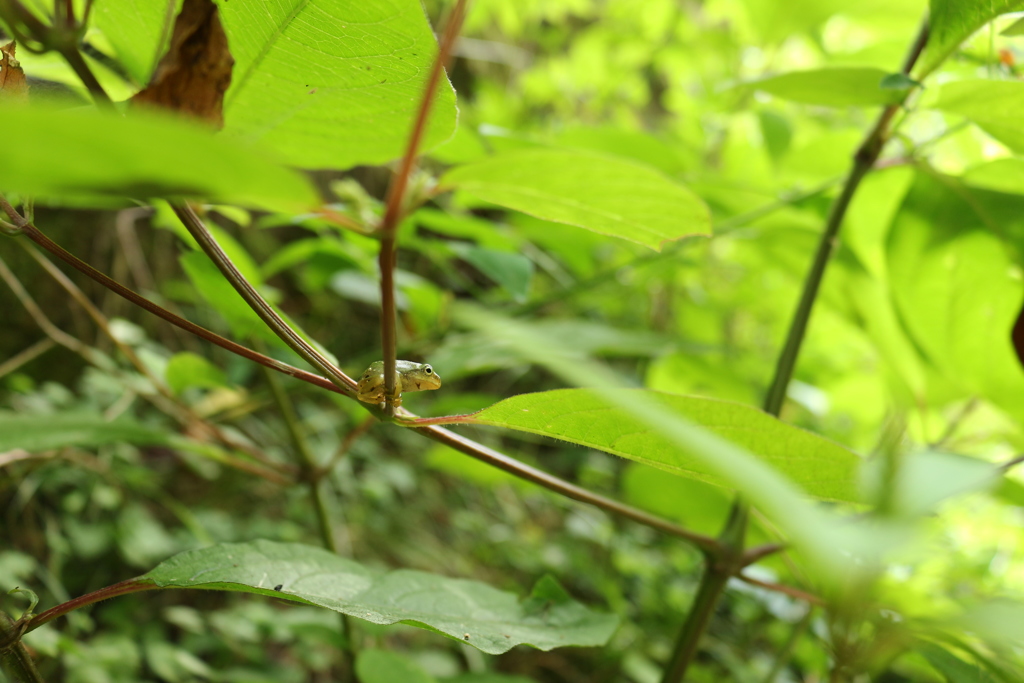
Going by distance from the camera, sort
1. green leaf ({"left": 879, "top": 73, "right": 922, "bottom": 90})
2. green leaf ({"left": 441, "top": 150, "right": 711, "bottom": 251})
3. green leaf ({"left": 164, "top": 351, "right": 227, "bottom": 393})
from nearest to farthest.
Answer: green leaf ({"left": 441, "top": 150, "right": 711, "bottom": 251}) < green leaf ({"left": 879, "top": 73, "right": 922, "bottom": 90}) < green leaf ({"left": 164, "top": 351, "right": 227, "bottom": 393})

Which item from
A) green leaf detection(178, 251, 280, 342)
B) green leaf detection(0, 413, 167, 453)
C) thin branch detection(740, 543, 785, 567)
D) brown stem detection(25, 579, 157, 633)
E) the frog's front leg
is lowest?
green leaf detection(0, 413, 167, 453)

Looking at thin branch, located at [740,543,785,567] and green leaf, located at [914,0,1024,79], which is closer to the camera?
green leaf, located at [914,0,1024,79]

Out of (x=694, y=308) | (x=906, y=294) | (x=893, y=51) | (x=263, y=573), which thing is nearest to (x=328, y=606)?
(x=263, y=573)

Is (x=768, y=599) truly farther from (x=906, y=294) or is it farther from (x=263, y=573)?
(x=263, y=573)

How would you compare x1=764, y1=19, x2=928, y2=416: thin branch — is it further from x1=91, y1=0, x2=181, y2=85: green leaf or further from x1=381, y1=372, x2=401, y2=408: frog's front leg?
x1=91, y1=0, x2=181, y2=85: green leaf

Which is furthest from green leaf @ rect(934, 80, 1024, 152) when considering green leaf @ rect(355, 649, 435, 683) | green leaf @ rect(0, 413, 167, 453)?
green leaf @ rect(0, 413, 167, 453)

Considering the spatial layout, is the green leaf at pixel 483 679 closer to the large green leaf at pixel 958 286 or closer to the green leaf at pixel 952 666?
the green leaf at pixel 952 666

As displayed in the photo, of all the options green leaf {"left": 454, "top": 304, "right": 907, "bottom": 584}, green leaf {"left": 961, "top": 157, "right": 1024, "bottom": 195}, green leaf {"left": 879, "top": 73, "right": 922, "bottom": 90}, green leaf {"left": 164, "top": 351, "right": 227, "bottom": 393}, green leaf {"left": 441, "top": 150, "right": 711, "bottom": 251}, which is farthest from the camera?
green leaf {"left": 164, "top": 351, "right": 227, "bottom": 393}
